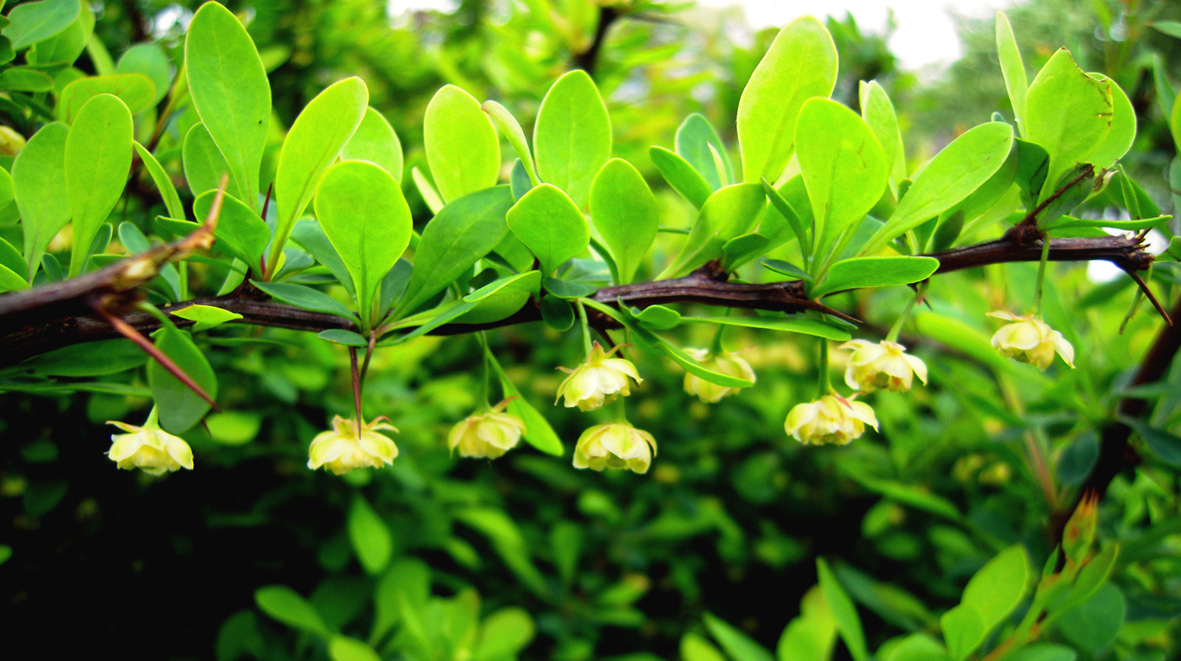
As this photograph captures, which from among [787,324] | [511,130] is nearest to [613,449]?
[787,324]

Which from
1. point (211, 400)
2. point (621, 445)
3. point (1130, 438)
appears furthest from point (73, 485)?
point (1130, 438)

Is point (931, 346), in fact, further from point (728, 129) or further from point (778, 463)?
point (728, 129)

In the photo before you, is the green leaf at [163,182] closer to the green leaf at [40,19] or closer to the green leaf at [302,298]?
the green leaf at [302,298]

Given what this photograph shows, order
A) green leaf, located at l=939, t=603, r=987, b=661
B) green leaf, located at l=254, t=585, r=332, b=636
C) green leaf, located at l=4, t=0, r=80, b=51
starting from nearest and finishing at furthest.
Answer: green leaf, located at l=4, t=0, r=80, b=51
green leaf, located at l=939, t=603, r=987, b=661
green leaf, located at l=254, t=585, r=332, b=636

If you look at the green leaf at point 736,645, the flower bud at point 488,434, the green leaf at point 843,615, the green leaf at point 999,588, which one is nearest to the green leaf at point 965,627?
the green leaf at point 999,588

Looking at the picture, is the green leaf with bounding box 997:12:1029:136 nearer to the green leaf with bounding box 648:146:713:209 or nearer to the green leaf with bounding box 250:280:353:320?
the green leaf with bounding box 648:146:713:209

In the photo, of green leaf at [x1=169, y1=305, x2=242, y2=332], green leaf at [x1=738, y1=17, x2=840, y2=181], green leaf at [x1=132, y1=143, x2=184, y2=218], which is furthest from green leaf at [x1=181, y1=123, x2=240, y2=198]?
green leaf at [x1=738, y1=17, x2=840, y2=181]

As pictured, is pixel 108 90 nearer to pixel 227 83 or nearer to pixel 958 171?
pixel 227 83
